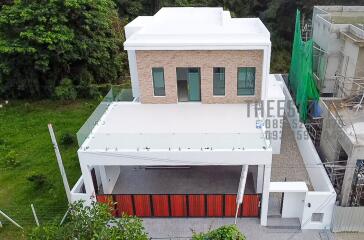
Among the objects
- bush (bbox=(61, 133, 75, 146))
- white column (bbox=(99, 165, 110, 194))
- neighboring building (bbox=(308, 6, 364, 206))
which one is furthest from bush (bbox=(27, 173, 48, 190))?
neighboring building (bbox=(308, 6, 364, 206))

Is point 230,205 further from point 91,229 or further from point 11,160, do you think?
point 11,160

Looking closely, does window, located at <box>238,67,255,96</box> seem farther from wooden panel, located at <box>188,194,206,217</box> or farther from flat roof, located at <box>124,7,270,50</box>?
wooden panel, located at <box>188,194,206,217</box>

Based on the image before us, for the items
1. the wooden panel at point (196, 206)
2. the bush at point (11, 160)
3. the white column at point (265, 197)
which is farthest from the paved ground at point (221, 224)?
the bush at point (11, 160)

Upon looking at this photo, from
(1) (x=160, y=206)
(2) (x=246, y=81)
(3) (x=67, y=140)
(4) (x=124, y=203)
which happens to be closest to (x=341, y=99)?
(2) (x=246, y=81)

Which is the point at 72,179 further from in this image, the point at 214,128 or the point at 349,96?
the point at 349,96

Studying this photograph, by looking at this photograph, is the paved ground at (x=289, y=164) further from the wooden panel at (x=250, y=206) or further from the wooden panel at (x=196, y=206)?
the wooden panel at (x=196, y=206)
